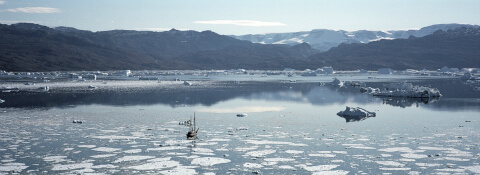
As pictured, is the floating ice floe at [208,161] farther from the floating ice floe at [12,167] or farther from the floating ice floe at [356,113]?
the floating ice floe at [356,113]

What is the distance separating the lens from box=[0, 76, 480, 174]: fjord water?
15.0m

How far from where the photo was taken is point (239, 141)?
19.4 m

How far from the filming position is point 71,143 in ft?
61.6

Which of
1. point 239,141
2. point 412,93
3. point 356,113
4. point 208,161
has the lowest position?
point 208,161

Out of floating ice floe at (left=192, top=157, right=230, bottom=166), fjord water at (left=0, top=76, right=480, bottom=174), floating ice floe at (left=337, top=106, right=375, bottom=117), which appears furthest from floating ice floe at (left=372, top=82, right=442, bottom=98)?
floating ice floe at (left=192, top=157, right=230, bottom=166)

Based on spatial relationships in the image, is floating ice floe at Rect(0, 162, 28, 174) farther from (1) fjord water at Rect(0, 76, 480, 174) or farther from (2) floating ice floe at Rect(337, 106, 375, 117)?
(2) floating ice floe at Rect(337, 106, 375, 117)

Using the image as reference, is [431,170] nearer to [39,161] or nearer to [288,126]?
[288,126]

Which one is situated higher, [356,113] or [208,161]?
[356,113]

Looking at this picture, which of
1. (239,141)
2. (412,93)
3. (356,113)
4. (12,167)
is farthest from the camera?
(412,93)

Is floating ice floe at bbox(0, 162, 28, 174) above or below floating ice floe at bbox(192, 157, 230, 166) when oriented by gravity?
above

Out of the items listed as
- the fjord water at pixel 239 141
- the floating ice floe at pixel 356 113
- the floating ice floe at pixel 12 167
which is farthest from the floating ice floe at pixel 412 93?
the floating ice floe at pixel 12 167

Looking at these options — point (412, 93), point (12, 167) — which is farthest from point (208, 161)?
point (412, 93)

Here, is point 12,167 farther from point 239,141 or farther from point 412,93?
point 412,93

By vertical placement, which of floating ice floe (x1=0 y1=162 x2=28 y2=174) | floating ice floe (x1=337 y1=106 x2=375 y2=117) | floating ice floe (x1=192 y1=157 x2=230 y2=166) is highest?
floating ice floe (x1=337 y1=106 x2=375 y2=117)
